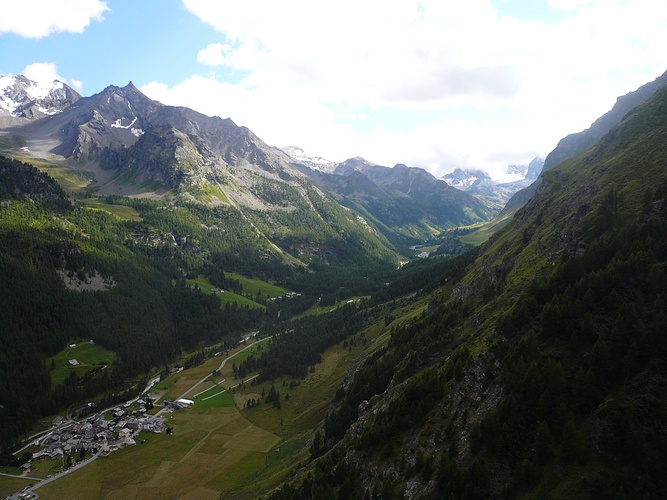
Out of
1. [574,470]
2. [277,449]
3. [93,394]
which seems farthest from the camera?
[93,394]

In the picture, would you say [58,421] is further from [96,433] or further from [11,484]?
[11,484]

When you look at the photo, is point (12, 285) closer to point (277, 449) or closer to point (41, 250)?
point (41, 250)

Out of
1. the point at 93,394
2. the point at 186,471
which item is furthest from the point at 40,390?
the point at 186,471

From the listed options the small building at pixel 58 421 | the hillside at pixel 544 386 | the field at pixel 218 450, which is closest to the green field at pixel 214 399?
the field at pixel 218 450

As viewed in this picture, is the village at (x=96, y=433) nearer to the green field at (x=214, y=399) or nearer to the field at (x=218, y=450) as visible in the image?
the field at (x=218, y=450)

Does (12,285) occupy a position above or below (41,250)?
below

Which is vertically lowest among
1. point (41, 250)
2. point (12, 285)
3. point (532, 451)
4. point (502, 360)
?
point (532, 451)

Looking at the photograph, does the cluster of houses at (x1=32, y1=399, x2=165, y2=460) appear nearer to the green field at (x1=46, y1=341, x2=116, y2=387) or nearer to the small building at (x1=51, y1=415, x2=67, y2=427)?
the small building at (x1=51, y1=415, x2=67, y2=427)
